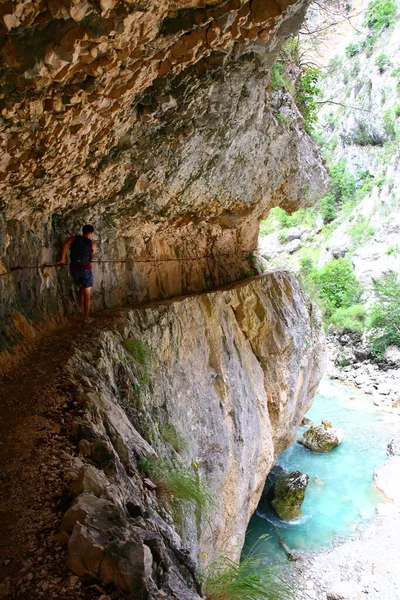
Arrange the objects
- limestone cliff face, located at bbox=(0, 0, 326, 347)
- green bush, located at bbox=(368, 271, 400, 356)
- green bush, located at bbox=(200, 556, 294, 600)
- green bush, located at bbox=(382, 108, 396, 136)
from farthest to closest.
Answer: green bush, located at bbox=(382, 108, 396, 136) < green bush, located at bbox=(368, 271, 400, 356) < limestone cliff face, located at bbox=(0, 0, 326, 347) < green bush, located at bbox=(200, 556, 294, 600)

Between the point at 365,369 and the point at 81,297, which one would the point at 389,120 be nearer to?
the point at 365,369

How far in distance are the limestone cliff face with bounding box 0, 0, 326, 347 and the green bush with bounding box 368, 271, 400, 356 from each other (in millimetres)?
15496

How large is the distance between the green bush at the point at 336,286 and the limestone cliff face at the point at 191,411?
16.1 meters

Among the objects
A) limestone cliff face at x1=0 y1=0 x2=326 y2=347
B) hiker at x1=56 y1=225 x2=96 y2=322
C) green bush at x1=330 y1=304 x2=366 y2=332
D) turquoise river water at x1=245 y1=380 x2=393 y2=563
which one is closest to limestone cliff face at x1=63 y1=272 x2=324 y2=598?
hiker at x1=56 y1=225 x2=96 y2=322

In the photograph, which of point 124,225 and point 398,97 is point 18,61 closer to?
point 124,225

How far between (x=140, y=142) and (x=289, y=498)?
10205mm

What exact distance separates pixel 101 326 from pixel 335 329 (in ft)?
73.9

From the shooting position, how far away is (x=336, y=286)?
28.3 meters

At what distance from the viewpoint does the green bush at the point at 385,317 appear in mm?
22922

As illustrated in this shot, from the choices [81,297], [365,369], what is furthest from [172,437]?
[365,369]

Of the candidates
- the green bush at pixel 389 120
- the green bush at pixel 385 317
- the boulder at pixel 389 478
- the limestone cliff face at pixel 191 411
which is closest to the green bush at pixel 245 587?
the limestone cliff face at pixel 191 411

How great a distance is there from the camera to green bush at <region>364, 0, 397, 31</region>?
35.4m

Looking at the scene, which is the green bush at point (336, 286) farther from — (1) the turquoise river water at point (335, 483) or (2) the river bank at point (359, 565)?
(2) the river bank at point (359, 565)

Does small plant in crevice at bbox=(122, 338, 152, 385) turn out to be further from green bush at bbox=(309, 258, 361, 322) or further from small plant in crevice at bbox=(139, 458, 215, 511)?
green bush at bbox=(309, 258, 361, 322)
